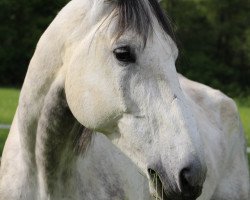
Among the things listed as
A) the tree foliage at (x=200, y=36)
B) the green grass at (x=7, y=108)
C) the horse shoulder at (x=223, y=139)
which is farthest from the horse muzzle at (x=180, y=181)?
the tree foliage at (x=200, y=36)

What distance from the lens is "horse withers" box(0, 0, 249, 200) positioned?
269 centimetres

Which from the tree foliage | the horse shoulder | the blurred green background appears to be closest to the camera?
the horse shoulder

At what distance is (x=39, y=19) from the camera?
37281 mm

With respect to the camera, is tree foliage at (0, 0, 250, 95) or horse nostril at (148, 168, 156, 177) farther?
tree foliage at (0, 0, 250, 95)

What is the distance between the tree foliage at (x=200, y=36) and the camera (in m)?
35.6

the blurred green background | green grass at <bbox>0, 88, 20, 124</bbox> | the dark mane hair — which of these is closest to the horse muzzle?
the dark mane hair

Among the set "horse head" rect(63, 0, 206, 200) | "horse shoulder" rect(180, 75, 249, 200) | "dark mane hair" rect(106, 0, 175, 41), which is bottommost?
"horse shoulder" rect(180, 75, 249, 200)

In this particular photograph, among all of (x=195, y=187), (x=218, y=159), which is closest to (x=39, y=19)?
(x=218, y=159)

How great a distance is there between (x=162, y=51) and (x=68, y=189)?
96cm

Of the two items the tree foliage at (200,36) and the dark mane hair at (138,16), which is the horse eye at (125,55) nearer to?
the dark mane hair at (138,16)

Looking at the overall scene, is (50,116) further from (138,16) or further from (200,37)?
(200,37)

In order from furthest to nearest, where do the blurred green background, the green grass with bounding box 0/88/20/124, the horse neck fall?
the blurred green background → the green grass with bounding box 0/88/20/124 → the horse neck

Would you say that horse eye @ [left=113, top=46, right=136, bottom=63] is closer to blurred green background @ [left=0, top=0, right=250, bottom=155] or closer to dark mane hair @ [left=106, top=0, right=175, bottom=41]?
dark mane hair @ [left=106, top=0, right=175, bottom=41]

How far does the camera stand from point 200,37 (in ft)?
134
